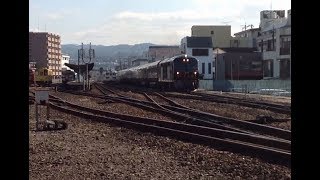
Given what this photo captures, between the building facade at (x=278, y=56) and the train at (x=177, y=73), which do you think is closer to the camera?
the train at (x=177, y=73)

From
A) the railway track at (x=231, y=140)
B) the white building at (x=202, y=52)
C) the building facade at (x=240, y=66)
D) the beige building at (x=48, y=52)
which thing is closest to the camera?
the railway track at (x=231, y=140)

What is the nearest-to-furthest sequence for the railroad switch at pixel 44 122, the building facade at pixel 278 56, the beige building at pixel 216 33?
the railroad switch at pixel 44 122
the building facade at pixel 278 56
the beige building at pixel 216 33

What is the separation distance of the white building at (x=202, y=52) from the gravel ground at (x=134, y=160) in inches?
2869

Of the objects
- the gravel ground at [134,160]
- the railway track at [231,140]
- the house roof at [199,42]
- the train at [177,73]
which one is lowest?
the gravel ground at [134,160]

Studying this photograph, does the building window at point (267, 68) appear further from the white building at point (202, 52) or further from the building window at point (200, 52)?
the building window at point (200, 52)

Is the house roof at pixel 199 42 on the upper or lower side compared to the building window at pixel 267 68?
upper

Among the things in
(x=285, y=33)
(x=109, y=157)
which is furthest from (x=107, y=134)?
(x=285, y=33)

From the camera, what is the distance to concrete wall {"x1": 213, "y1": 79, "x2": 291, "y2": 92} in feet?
129

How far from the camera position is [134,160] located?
786cm

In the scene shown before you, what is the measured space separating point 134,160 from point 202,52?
258 feet

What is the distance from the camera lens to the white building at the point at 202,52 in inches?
3287

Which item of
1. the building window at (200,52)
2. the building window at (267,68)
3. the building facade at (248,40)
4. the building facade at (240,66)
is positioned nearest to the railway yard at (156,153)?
the building facade at (240,66)
